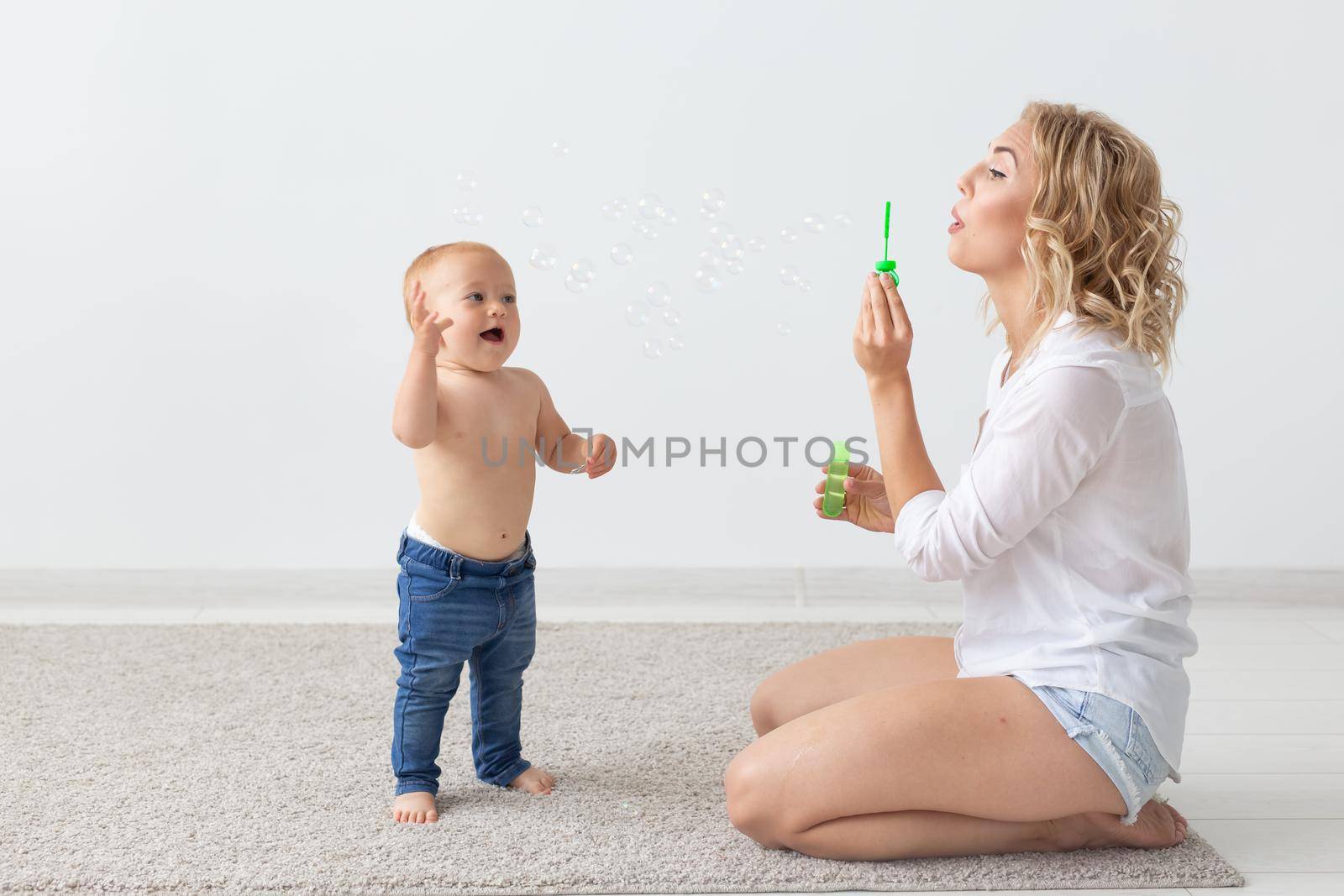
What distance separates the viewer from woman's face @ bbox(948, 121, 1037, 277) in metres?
1.56

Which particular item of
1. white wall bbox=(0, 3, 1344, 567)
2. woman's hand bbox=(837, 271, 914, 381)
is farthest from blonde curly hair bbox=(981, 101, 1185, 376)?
white wall bbox=(0, 3, 1344, 567)

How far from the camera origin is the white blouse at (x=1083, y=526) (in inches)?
57.7

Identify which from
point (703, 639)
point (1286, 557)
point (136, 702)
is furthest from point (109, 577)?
point (1286, 557)

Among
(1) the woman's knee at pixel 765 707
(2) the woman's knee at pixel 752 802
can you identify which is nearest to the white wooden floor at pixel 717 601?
(1) the woman's knee at pixel 765 707

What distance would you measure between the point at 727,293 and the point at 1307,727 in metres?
1.46

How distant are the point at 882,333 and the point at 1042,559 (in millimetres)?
318

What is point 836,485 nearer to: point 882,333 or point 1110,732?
point 882,333

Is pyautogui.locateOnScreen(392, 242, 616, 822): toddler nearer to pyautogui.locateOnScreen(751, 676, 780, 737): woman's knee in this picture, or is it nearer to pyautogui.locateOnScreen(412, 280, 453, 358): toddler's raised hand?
pyautogui.locateOnScreen(412, 280, 453, 358): toddler's raised hand

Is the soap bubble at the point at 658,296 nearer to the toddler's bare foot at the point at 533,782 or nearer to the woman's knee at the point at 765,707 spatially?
the woman's knee at the point at 765,707

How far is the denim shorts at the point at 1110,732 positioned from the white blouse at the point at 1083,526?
0.01 m

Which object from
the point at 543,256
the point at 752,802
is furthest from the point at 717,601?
the point at 752,802

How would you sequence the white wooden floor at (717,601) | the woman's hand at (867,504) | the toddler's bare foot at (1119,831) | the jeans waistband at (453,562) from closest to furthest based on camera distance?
the toddler's bare foot at (1119,831)
the jeans waistband at (453,562)
the woman's hand at (867,504)
the white wooden floor at (717,601)

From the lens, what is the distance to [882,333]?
1557 mm

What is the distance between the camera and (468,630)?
5.56 feet
